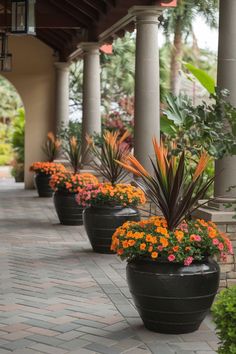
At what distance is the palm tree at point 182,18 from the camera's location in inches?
622

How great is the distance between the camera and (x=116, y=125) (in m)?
19.3

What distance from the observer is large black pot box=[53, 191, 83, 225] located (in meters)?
10.7

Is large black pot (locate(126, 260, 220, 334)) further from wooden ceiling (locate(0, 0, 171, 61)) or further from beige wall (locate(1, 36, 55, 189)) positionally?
beige wall (locate(1, 36, 55, 189))

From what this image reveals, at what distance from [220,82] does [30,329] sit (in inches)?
105

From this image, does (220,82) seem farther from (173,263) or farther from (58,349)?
(58,349)

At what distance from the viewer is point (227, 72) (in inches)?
239

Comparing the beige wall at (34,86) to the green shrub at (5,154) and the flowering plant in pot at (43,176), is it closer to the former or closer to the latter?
the flowering plant in pot at (43,176)

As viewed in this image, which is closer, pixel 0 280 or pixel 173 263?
pixel 173 263

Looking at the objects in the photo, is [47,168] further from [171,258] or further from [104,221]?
[171,258]

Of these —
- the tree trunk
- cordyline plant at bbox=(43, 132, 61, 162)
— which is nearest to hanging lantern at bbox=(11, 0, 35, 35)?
cordyline plant at bbox=(43, 132, 61, 162)

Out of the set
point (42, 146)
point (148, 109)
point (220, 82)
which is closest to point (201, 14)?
point (42, 146)

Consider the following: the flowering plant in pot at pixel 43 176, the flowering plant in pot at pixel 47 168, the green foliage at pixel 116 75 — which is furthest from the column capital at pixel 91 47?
the green foliage at pixel 116 75

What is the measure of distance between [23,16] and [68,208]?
10.9ft

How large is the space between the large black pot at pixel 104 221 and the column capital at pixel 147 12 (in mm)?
2694
